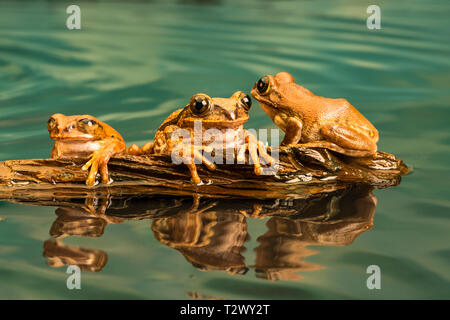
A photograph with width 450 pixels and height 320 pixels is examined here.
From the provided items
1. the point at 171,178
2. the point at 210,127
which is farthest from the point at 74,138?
the point at 210,127

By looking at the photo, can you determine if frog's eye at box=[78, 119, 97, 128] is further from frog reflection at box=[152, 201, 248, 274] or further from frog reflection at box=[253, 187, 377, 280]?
frog reflection at box=[253, 187, 377, 280]

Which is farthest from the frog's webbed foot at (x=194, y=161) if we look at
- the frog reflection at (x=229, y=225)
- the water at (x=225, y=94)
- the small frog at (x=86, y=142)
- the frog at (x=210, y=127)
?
the small frog at (x=86, y=142)

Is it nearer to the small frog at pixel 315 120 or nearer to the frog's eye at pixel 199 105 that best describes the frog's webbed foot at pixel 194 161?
the frog's eye at pixel 199 105

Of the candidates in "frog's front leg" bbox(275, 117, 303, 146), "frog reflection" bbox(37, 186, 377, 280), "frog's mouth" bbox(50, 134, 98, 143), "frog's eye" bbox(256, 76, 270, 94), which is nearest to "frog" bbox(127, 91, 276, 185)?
"frog reflection" bbox(37, 186, 377, 280)

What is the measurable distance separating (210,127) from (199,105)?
195 millimetres

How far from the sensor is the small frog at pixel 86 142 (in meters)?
4.30

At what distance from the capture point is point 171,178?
4.41m

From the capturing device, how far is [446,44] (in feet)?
38.9

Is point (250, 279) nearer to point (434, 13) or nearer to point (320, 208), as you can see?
point (320, 208)

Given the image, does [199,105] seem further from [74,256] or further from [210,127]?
[74,256]

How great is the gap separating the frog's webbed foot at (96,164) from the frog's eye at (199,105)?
2.31 feet

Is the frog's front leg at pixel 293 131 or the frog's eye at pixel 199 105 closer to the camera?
the frog's eye at pixel 199 105

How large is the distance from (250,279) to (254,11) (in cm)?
1540

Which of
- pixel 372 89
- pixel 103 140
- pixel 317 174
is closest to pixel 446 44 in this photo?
pixel 372 89
